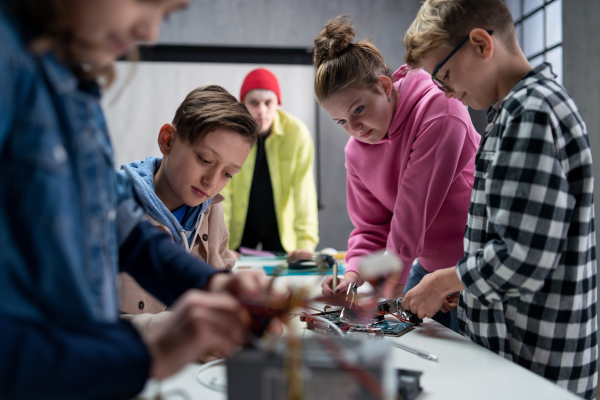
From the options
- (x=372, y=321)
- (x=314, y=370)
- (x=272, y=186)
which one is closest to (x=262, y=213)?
(x=272, y=186)

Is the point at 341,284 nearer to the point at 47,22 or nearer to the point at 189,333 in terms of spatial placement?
the point at 189,333

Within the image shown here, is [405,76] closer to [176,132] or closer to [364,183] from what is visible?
[364,183]

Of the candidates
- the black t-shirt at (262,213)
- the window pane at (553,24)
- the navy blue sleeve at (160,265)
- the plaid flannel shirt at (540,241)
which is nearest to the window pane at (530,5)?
the window pane at (553,24)

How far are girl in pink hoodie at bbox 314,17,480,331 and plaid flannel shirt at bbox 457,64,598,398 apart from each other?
45 centimetres

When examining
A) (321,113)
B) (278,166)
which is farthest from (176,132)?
(321,113)

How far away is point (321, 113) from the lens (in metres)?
4.33

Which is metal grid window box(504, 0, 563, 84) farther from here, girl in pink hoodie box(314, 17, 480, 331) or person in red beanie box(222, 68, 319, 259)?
girl in pink hoodie box(314, 17, 480, 331)

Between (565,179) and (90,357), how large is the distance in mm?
801

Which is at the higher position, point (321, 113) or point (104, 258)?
point (321, 113)

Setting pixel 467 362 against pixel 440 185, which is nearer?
pixel 467 362

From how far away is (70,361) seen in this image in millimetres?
426

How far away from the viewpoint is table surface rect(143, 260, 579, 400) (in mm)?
783

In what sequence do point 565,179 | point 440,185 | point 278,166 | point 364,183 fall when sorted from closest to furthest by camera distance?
point 565,179, point 440,185, point 364,183, point 278,166

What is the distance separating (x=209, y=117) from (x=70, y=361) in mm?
921
